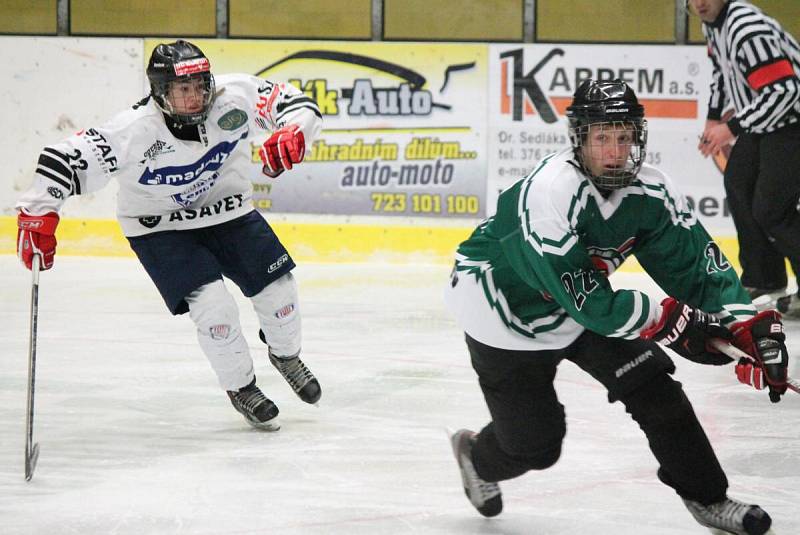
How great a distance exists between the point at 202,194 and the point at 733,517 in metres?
1.90

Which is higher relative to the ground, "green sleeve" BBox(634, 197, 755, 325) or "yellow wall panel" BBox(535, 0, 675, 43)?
"yellow wall panel" BBox(535, 0, 675, 43)

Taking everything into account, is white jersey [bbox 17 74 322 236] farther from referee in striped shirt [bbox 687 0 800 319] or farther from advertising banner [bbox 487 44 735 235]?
advertising banner [bbox 487 44 735 235]

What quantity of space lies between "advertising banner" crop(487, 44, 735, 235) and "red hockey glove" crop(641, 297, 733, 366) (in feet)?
16.8

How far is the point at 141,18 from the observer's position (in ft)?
25.9

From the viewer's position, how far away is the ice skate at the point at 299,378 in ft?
12.1

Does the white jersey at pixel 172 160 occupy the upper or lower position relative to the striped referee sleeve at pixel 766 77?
lower

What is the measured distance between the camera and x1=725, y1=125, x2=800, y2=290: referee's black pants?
16.9ft

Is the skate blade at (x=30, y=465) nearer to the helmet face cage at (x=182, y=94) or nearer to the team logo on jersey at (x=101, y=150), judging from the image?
the team logo on jersey at (x=101, y=150)

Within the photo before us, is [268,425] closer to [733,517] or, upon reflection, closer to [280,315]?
[280,315]

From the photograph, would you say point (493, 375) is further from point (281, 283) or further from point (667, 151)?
point (667, 151)

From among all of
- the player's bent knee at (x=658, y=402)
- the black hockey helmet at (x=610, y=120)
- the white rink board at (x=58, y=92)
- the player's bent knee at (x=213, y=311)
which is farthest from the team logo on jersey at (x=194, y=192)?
the white rink board at (x=58, y=92)

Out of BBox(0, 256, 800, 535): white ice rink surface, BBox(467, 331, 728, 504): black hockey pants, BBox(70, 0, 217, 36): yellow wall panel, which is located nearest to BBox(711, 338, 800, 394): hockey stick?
BBox(467, 331, 728, 504): black hockey pants

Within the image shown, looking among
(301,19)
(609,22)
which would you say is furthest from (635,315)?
(301,19)

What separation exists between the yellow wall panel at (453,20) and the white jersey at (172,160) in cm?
422
